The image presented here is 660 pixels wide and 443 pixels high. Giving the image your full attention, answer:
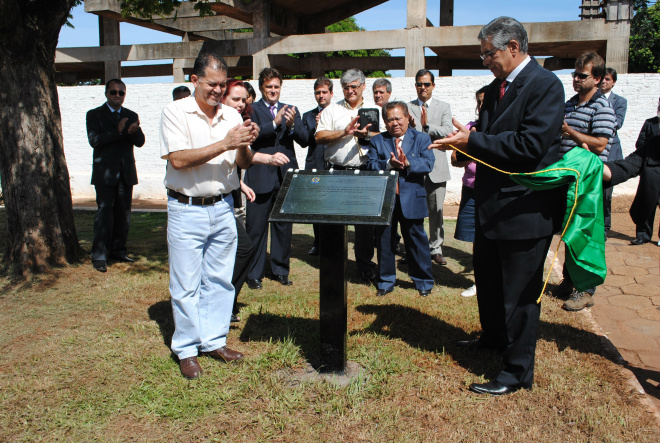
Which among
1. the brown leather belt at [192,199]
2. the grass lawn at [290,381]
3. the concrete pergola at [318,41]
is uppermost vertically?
the concrete pergola at [318,41]

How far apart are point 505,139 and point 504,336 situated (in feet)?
4.90

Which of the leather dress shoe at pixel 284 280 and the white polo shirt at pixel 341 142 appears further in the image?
the leather dress shoe at pixel 284 280

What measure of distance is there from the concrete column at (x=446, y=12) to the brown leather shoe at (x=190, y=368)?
1520 cm

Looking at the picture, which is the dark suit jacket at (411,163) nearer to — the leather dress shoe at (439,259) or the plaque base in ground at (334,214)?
the leather dress shoe at (439,259)

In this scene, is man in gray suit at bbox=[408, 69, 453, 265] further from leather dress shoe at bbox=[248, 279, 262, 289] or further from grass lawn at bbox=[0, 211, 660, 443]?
leather dress shoe at bbox=[248, 279, 262, 289]

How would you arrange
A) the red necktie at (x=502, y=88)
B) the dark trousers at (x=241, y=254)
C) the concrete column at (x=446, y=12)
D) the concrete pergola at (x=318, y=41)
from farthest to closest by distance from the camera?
the concrete column at (x=446, y=12) → the concrete pergola at (x=318, y=41) → the dark trousers at (x=241, y=254) → the red necktie at (x=502, y=88)

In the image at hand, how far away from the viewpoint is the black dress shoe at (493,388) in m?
3.55

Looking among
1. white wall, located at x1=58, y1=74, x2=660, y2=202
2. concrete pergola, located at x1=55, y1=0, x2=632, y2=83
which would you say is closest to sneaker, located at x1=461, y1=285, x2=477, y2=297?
white wall, located at x1=58, y1=74, x2=660, y2=202

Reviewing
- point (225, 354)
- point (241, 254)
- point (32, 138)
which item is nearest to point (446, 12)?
point (32, 138)

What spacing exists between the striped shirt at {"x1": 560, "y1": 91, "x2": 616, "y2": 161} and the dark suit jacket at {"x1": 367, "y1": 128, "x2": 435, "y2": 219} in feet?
4.23

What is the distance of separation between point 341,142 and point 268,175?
2.74ft

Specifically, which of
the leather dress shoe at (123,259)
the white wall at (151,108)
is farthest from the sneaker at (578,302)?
A: the white wall at (151,108)

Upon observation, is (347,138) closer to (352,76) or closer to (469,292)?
(352,76)

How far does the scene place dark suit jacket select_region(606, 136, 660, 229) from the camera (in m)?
3.73
